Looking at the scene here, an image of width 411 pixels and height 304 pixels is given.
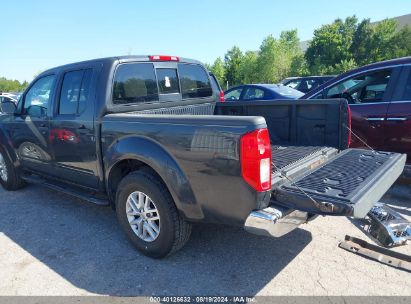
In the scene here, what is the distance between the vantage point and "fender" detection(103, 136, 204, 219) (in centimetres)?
276

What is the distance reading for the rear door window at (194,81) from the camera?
4406 mm

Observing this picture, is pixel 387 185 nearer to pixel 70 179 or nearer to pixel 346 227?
pixel 346 227

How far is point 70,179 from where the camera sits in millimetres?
4168

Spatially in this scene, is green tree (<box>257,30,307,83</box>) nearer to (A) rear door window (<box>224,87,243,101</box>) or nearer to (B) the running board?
(A) rear door window (<box>224,87,243,101</box>)

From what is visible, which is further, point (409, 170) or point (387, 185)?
point (409, 170)

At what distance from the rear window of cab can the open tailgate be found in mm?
2014

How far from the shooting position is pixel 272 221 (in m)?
2.31

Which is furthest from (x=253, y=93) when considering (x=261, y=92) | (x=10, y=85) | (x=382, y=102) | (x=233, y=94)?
(x=10, y=85)

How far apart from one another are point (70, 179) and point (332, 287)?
10.5ft

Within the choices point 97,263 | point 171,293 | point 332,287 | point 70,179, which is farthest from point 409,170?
point 70,179

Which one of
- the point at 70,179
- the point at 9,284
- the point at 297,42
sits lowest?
the point at 9,284

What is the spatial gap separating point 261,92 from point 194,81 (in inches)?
206

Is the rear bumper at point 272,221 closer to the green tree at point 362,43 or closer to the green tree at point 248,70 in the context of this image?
the green tree at point 362,43

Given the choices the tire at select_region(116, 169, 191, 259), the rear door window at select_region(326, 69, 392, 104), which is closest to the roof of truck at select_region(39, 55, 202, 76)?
the tire at select_region(116, 169, 191, 259)
